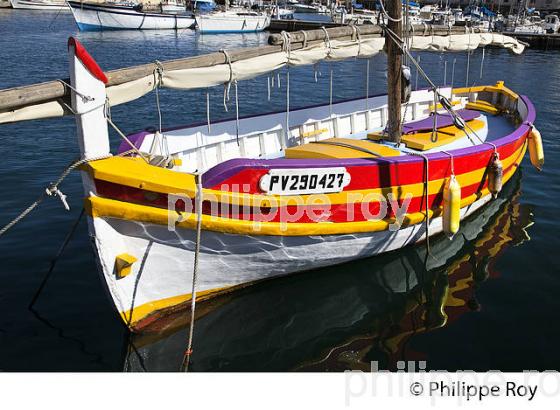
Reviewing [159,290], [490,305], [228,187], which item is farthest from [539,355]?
[159,290]

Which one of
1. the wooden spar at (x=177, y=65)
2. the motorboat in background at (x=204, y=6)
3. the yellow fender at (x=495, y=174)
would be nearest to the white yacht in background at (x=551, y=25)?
the motorboat in background at (x=204, y=6)

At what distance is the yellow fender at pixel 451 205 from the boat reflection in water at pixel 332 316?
3.57ft

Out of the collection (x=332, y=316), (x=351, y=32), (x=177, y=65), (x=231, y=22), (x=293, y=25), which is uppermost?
(x=231, y=22)

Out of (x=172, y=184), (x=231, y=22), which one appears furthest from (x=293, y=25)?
(x=172, y=184)

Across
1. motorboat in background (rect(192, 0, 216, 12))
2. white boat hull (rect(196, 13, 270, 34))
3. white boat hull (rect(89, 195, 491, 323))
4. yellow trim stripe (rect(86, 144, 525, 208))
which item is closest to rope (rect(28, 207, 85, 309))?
white boat hull (rect(89, 195, 491, 323))

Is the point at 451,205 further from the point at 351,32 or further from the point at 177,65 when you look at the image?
the point at 177,65

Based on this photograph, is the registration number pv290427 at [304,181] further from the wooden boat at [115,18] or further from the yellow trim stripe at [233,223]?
the wooden boat at [115,18]

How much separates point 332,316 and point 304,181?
2.18 m

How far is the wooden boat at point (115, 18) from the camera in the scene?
51938 millimetres

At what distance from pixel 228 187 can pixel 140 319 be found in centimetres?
220

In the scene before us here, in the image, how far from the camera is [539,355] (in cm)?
681

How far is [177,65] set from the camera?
25.0 feet
